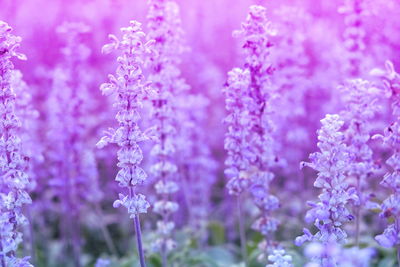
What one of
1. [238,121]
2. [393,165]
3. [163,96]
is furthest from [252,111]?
[393,165]

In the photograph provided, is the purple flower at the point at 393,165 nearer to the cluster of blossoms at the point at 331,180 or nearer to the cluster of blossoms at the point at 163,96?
the cluster of blossoms at the point at 331,180

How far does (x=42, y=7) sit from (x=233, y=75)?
11435 millimetres

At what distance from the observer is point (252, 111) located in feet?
19.7

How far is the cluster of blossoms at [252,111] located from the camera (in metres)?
5.87

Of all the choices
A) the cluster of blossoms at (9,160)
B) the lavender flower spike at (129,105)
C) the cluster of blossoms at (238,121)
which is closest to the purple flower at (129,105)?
the lavender flower spike at (129,105)

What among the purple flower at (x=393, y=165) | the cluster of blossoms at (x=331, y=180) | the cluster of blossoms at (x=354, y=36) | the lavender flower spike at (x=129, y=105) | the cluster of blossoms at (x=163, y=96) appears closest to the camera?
the cluster of blossoms at (x=331, y=180)

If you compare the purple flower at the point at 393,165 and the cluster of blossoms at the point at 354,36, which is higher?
the cluster of blossoms at the point at 354,36

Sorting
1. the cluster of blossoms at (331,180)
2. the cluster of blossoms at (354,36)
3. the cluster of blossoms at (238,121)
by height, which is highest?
the cluster of blossoms at (354,36)

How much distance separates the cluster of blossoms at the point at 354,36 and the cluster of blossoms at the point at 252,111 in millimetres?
1691

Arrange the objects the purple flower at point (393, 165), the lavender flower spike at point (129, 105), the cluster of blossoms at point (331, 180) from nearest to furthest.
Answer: the cluster of blossoms at point (331, 180)
the purple flower at point (393, 165)
the lavender flower spike at point (129, 105)

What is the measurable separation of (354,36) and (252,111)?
7.04ft

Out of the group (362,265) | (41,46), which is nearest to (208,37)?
(41,46)

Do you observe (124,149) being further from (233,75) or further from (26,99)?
(26,99)

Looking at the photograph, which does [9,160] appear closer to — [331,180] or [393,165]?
[331,180]
